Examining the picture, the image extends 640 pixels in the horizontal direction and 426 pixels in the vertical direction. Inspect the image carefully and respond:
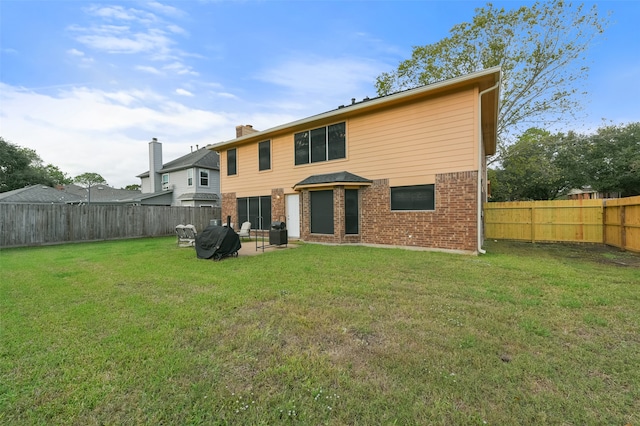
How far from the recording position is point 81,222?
1287cm

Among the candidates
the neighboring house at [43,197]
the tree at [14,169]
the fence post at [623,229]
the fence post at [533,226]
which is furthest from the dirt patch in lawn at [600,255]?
the tree at [14,169]

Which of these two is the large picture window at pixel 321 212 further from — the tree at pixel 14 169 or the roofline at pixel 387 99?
the tree at pixel 14 169

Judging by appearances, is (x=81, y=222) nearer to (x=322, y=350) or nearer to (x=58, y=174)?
(x=322, y=350)

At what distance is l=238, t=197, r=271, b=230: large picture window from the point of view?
535 inches

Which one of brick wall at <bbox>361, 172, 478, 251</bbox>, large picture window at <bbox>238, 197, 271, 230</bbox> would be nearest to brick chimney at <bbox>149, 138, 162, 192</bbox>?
large picture window at <bbox>238, 197, 271, 230</bbox>

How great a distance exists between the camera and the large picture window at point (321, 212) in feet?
35.6

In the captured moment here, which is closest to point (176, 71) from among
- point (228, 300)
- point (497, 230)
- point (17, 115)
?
point (17, 115)

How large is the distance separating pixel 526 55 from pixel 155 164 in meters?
27.6

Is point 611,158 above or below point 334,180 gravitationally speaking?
above

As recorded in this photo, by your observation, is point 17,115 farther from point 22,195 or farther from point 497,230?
point 497,230

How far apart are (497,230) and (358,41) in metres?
10.5

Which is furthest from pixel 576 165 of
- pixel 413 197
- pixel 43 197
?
pixel 43 197

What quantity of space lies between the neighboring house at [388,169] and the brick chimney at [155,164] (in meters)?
14.3

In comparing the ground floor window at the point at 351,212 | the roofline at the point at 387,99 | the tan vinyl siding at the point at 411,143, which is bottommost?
the ground floor window at the point at 351,212
